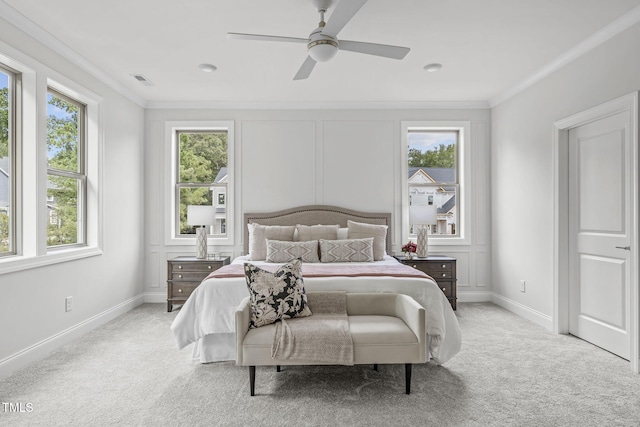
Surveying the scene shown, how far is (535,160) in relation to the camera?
425cm

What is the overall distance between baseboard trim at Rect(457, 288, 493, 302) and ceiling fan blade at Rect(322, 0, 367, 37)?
3.89 metres

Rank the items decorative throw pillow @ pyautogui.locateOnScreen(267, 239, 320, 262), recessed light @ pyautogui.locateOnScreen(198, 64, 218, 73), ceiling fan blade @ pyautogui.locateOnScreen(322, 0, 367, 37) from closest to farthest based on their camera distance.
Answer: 1. ceiling fan blade @ pyautogui.locateOnScreen(322, 0, 367, 37)
2. recessed light @ pyautogui.locateOnScreen(198, 64, 218, 73)
3. decorative throw pillow @ pyautogui.locateOnScreen(267, 239, 320, 262)

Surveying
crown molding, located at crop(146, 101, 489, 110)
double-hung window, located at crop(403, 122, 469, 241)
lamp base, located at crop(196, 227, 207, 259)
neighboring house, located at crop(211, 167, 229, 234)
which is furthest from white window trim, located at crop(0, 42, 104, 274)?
double-hung window, located at crop(403, 122, 469, 241)

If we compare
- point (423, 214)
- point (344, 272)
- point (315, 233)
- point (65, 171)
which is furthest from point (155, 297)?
point (423, 214)

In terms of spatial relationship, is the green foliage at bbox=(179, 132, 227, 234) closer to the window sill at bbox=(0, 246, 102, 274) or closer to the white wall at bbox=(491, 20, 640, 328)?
the window sill at bbox=(0, 246, 102, 274)

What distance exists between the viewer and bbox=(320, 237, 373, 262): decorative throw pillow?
446cm

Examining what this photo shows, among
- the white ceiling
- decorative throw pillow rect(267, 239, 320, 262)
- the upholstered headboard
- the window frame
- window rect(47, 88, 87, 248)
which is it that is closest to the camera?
the white ceiling

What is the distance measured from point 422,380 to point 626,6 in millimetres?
3011

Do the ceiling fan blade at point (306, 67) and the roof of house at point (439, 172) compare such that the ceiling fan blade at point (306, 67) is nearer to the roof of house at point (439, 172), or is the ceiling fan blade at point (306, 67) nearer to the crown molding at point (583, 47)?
the crown molding at point (583, 47)

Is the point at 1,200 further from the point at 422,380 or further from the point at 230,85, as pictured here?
the point at 422,380

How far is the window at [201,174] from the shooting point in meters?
5.40

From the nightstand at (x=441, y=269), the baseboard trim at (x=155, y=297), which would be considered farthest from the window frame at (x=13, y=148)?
the nightstand at (x=441, y=269)

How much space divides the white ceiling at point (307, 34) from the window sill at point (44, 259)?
1.78 m

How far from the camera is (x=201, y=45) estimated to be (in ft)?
11.4
